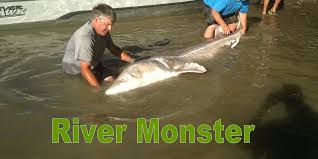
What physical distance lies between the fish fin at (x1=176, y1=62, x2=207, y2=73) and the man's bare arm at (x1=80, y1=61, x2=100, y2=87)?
112 centimetres

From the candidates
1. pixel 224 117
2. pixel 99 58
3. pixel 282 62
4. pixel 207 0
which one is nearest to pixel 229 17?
pixel 207 0

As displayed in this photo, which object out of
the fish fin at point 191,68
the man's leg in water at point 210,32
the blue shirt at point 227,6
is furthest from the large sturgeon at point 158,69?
the man's leg in water at point 210,32

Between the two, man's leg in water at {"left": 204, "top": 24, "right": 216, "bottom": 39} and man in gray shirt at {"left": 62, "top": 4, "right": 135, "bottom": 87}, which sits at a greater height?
man in gray shirt at {"left": 62, "top": 4, "right": 135, "bottom": 87}

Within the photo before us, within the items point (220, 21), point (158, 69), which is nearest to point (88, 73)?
point (158, 69)

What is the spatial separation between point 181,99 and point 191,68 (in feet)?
2.70

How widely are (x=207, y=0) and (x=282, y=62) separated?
1700 mm

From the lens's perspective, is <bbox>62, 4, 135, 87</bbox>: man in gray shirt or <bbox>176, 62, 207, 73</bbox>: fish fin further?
<bbox>176, 62, 207, 73</bbox>: fish fin

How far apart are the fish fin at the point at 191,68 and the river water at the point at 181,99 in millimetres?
90

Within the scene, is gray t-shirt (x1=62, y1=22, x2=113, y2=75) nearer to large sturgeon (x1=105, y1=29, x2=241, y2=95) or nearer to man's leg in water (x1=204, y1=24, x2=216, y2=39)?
large sturgeon (x1=105, y1=29, x2=241, y2=95)

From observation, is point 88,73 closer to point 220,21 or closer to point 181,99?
point 181,99

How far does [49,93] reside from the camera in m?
4.22

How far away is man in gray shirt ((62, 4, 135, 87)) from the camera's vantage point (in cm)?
393

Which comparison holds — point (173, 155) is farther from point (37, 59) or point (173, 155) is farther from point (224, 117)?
point (37, 59)

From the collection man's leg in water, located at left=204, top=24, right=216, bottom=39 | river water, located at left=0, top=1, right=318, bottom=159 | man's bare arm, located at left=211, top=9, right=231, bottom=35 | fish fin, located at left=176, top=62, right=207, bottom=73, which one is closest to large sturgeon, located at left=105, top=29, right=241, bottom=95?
fish fin, located at left=176, top=62, right=207, bottom=73
